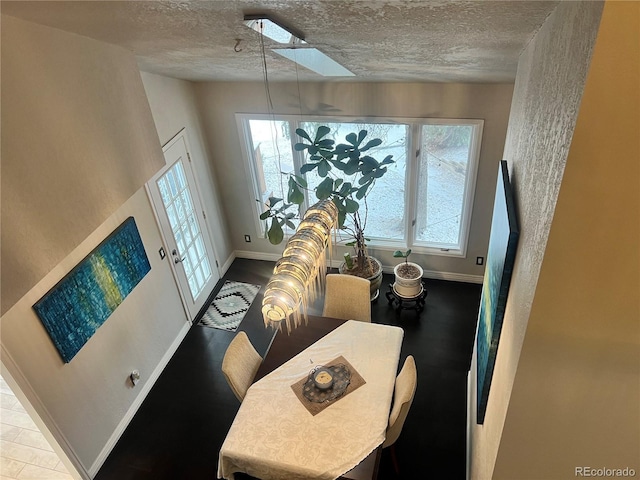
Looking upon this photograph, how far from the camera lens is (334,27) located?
1923 mm

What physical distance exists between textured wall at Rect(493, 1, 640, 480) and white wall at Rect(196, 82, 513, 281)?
3.00 meters

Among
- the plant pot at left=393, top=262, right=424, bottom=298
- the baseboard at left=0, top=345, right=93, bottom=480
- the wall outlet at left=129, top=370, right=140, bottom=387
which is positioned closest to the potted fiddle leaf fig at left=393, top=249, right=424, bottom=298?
the plant pot at left=393, top=262, right=424, bottom=298

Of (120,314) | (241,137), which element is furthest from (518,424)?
(241,137)

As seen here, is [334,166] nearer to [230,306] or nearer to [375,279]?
[375,279]

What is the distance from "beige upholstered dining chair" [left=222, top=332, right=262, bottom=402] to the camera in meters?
3.20

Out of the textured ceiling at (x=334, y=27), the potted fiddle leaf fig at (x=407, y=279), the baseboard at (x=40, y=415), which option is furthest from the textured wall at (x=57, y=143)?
the potted fiddle leaf fig at (x=407, y=279)

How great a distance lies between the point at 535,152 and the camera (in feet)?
5.96

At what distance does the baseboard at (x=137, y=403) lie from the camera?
3572 millimetres

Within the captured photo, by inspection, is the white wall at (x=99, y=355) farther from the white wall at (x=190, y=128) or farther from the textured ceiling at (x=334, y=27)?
the textured ceiling at (x=334, y=27)

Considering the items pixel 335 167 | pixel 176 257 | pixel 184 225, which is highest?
pixel 335 167

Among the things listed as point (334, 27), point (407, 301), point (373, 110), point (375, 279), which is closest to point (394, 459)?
point (407, 301)

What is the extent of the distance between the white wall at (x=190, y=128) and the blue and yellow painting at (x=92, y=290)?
1037 millimetres

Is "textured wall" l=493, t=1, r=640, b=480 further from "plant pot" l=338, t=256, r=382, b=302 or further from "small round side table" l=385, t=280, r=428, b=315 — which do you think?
"plant pot" l=338, t=256, r=382, b=302

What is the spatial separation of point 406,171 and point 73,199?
3.35 m
